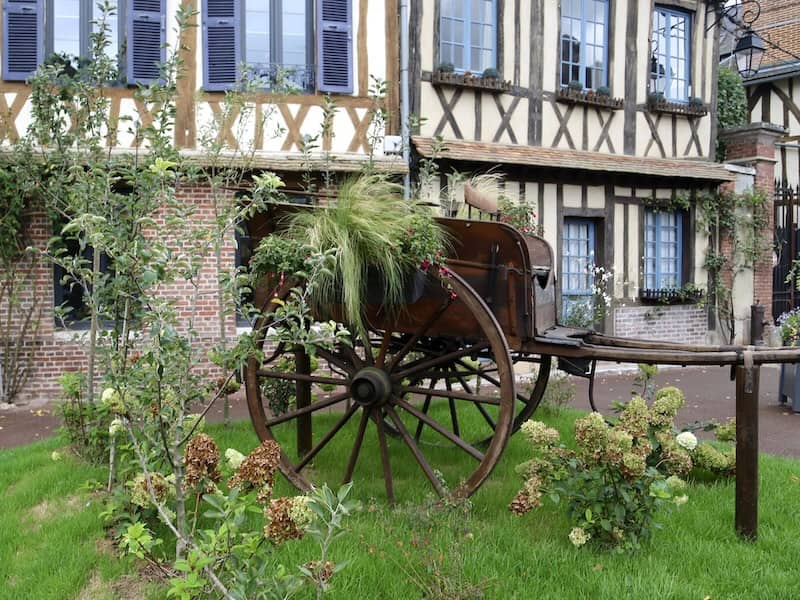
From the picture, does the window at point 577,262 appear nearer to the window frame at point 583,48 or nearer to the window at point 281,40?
the window frame at point 583,48

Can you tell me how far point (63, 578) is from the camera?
3.09m

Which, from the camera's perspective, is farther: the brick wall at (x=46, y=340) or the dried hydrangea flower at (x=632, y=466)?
the brick wall at (x=46, y=340)

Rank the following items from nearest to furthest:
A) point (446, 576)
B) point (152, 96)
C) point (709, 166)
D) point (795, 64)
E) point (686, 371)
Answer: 1. point (446, 576)
2. point (152, 96)
3. point (686, 371)
4. point (709, 166)
5. point (795, 64)

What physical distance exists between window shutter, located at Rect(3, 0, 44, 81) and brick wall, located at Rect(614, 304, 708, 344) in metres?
8.52

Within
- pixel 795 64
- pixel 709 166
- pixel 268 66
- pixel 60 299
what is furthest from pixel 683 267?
pixel 60 299

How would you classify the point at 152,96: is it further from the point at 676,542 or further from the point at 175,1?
the point at 175,1

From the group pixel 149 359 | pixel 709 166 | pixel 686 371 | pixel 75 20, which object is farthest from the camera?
pixel 709 166

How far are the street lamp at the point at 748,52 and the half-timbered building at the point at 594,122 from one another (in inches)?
19.4

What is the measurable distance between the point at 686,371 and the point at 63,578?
9538mm

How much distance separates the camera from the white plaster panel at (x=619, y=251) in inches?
440

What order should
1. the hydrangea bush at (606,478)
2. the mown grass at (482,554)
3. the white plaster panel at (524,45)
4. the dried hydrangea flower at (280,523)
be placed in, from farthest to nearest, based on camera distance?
1. the white plaster panel at (524,45)
2. the hydrangea bush at (606,478)
3. the mown grass at (482,554)
4. the dried hydrangea flower at (280,523)

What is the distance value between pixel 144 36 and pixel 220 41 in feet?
2.89

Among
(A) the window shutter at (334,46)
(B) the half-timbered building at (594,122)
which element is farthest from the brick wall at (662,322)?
(A) the window shutter at (334,46)

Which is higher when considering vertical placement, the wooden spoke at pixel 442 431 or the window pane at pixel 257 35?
the window pane at pixel 257 35
